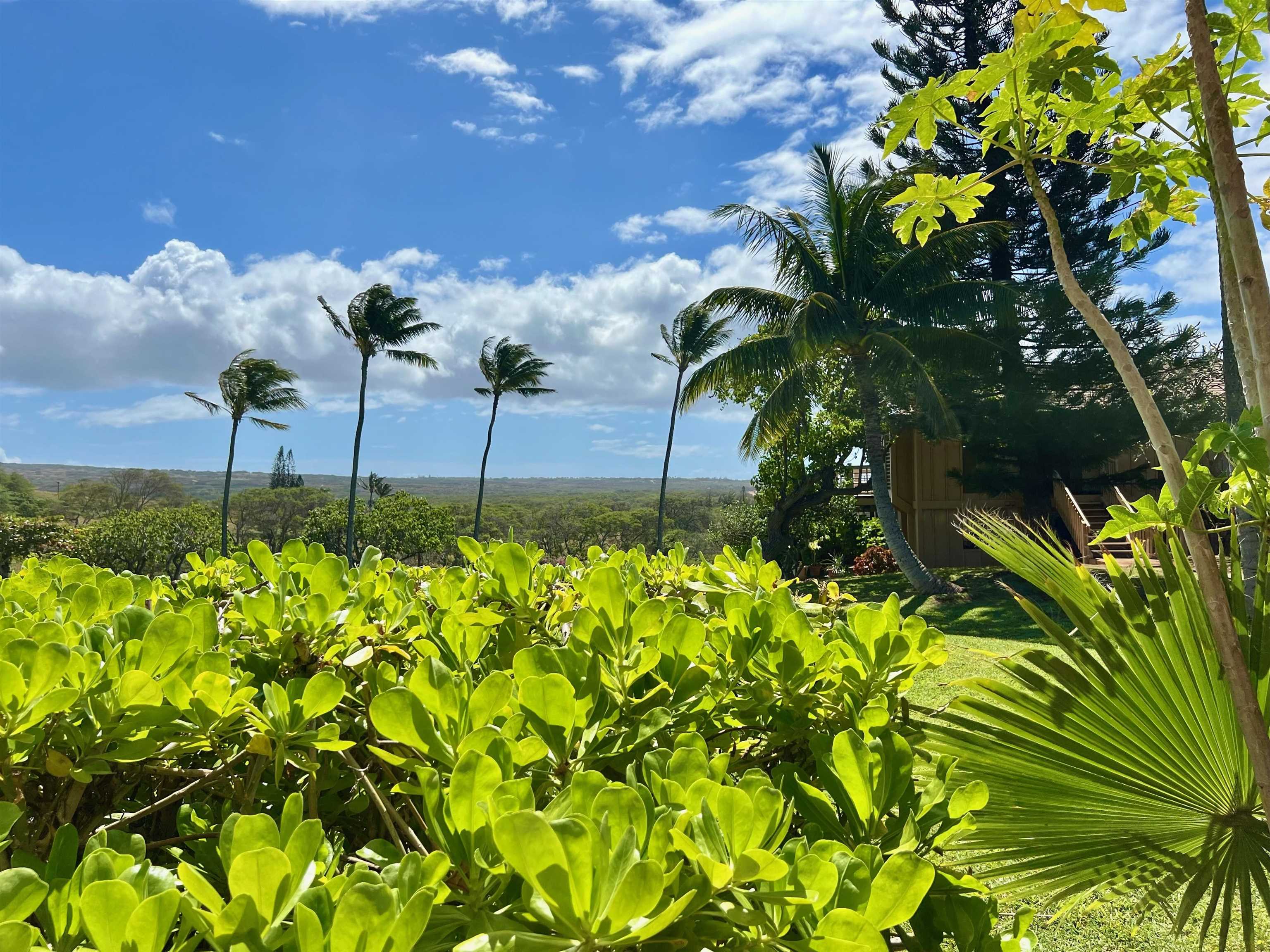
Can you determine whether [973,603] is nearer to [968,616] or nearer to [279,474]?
[968,616]

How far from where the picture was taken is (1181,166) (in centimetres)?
140

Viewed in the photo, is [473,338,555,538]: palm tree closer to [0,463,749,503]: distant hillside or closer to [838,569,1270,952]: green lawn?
[838,569,1270,952]: green lawn

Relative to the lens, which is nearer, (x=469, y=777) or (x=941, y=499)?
(x=469, y=777)

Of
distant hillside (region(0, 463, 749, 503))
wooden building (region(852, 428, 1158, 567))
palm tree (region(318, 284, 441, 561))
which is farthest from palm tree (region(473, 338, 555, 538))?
distant hillside (region(0, 463, 749, 503))

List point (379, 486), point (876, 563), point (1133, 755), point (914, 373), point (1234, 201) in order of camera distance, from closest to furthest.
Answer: point (1234, 201) → point (1133, 755) → point (914, 373) → point (876, 563) → point (379, 486)

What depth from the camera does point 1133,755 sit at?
148cm

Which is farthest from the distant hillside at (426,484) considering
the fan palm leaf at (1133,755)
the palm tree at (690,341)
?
the fan palm leaf at (1133,755)

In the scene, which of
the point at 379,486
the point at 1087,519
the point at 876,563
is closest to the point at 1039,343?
the point at 1087,519

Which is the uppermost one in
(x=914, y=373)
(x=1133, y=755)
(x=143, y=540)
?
(x=914, y=373)

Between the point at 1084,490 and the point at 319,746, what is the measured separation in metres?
19.3

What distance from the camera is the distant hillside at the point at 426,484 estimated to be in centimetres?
10606

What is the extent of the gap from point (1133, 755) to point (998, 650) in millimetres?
8900

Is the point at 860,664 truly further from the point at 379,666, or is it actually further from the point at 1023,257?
the point at 1023,257

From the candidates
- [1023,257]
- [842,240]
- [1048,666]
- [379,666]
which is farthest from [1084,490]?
[379,666]
